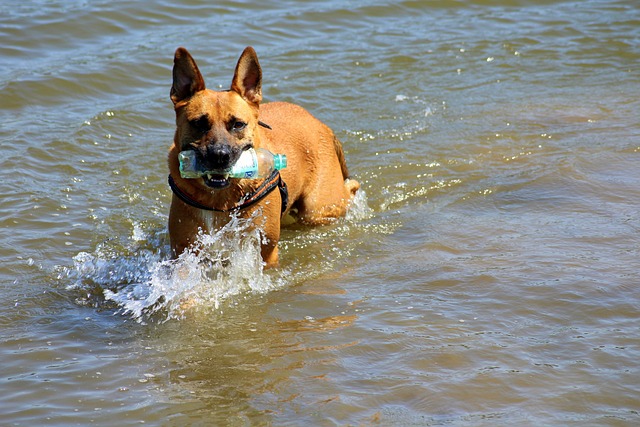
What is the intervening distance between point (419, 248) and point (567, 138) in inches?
122

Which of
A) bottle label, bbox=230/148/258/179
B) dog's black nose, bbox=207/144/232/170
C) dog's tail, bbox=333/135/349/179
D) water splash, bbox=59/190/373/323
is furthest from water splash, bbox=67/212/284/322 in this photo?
dog's tail, bbox=333/135/349/179

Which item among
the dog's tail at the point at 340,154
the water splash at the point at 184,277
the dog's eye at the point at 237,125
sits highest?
the dog's eye at the point at 237,125

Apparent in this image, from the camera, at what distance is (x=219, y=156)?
5.30 m

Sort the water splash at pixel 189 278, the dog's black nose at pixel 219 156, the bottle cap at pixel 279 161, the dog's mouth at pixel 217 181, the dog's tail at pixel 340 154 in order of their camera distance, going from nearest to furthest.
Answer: the dog's black nose at pixel 219 156, the dog's mouth at pixel 217 181, the water splash at pixel 189 278, the bottle cap at pixel 279 161, the dog's tail at pixel 340 154

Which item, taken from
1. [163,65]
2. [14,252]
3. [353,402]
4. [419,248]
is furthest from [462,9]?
[353,402]

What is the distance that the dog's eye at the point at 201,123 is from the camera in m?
5.48

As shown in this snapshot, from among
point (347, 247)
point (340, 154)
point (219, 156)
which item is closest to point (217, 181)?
point (219, 156)

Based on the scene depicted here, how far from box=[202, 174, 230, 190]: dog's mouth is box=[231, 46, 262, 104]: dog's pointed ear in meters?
0.68

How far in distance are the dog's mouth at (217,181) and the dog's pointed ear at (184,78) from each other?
63 centimetres

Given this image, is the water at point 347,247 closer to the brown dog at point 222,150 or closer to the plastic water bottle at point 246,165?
the brown dog at point 222,150

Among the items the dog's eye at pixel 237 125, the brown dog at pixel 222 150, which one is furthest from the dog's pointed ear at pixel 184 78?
the dog's eye at pixel 237 125

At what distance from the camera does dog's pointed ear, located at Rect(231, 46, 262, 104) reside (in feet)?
18.8

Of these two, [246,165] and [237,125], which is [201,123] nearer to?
[237,125]

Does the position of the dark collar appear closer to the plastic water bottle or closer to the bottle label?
the plastic water bottle
